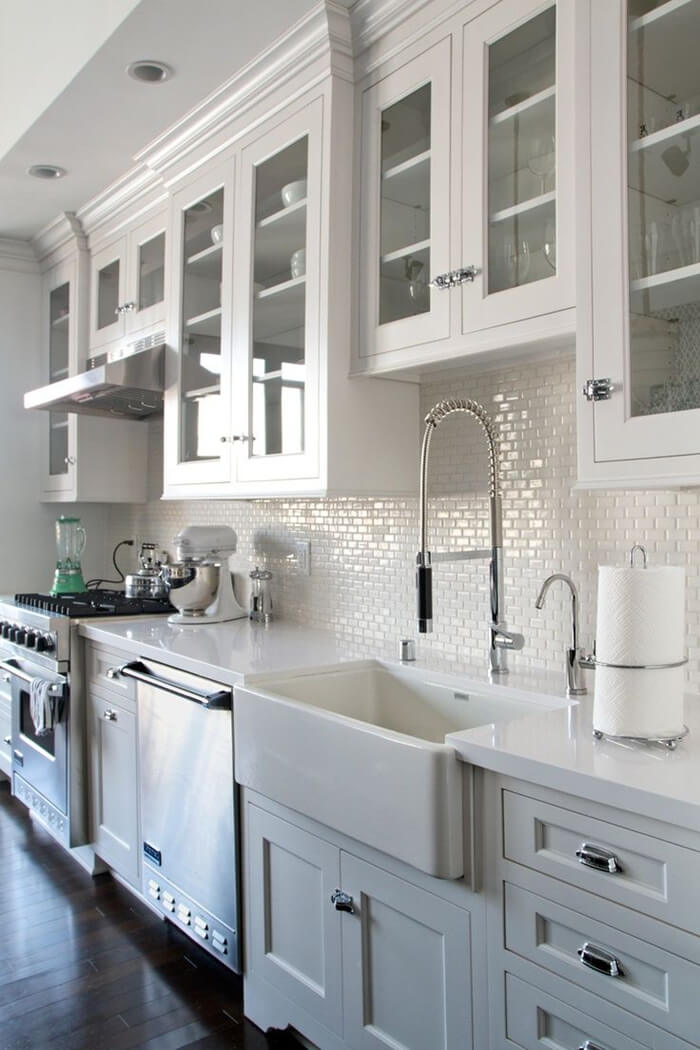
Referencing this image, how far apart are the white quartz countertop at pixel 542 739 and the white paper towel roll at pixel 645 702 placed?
32 millimetres

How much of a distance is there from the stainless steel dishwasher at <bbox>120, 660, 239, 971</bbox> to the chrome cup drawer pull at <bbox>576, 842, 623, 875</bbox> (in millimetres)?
1043

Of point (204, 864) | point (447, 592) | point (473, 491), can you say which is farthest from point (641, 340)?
point (204, 864)

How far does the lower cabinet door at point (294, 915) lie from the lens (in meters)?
1.73

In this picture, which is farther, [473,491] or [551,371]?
[473,491]

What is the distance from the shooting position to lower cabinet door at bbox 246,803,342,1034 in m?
1.73

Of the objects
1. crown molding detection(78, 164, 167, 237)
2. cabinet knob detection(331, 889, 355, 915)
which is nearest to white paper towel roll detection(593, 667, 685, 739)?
cabinet knob detection(331, 889, 355, 915)

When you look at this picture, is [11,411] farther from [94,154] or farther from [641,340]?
[641,340]

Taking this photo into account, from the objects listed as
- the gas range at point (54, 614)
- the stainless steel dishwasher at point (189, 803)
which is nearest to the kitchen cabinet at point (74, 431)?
the gas range at point (54, 614)

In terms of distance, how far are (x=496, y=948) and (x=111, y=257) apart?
10.5ft

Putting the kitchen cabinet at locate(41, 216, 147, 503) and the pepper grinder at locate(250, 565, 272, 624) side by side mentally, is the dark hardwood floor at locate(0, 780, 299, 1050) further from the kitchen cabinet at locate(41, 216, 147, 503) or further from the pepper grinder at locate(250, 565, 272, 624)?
the kitchen cabinet at locate(41, 216, 147, 503)

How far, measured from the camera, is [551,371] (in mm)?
2037

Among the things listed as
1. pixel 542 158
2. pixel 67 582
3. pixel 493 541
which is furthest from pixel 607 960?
pixel 67 582

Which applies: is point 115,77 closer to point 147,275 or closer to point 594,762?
point 147,275

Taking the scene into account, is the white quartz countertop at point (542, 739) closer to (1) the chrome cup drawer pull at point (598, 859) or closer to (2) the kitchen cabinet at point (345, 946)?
(1) the chrome cup drawer pull at point (598, 859)
